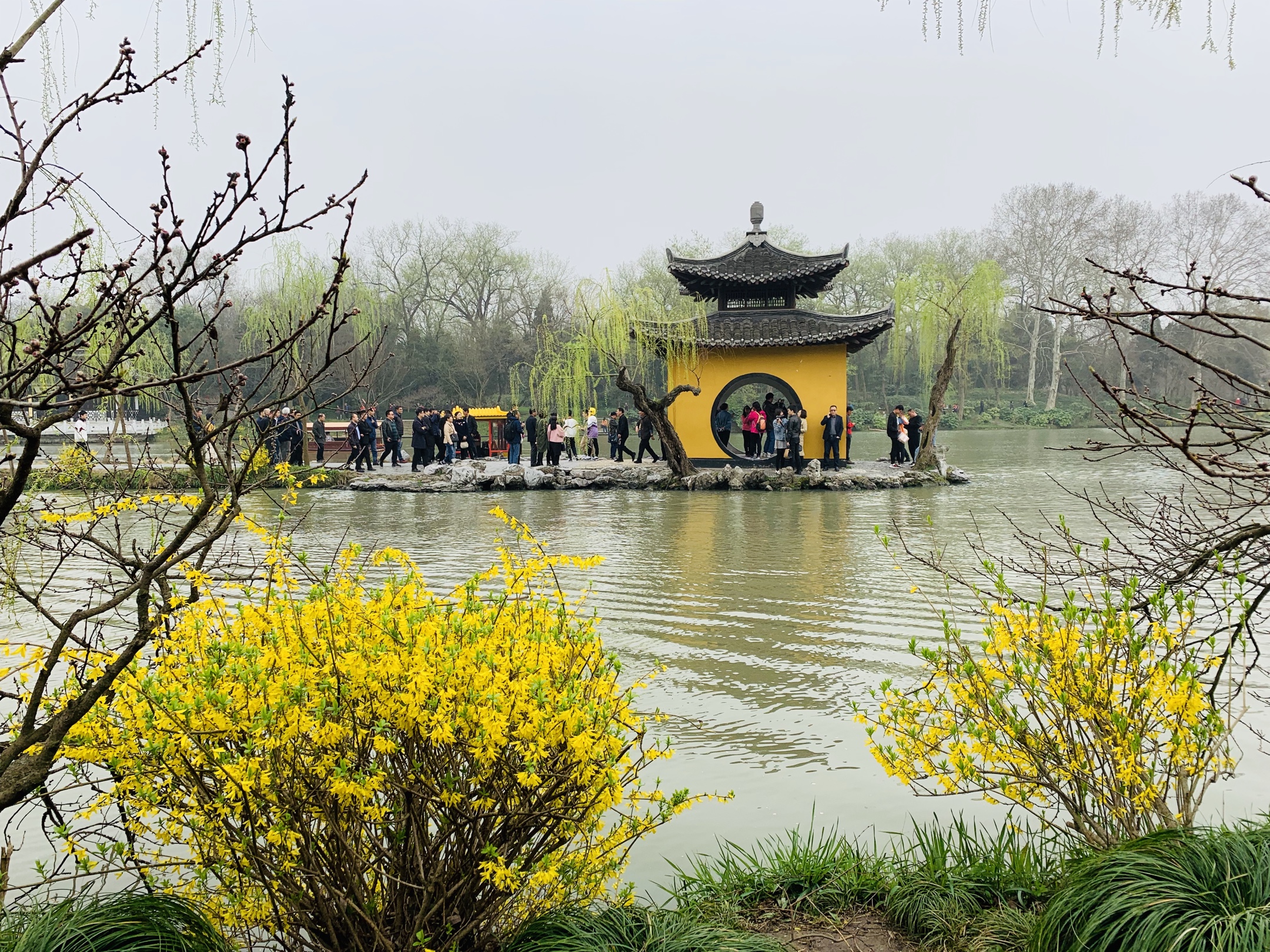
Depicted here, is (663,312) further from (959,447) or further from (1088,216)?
(1088,216)

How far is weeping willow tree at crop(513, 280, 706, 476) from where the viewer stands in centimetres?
1998

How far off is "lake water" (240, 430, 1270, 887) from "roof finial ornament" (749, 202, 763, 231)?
8791 mm

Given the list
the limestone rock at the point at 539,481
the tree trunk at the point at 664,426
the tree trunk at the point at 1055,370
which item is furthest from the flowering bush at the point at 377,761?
the tree trunk at the point at 1055,370

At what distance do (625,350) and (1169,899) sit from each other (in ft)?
63.8

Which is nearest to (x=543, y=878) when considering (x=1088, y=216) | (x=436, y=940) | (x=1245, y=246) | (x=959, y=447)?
(x=436, y=940)

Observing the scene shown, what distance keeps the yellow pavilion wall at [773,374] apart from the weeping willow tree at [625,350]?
40cm

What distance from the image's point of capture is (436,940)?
2844 mm

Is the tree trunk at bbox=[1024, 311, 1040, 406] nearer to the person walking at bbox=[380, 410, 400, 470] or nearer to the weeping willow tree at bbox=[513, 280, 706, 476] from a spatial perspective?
the weeping willow tree at bbox=[513, 280, 706, 476]

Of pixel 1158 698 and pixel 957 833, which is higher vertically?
pixel 1158 698

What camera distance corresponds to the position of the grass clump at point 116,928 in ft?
8.30

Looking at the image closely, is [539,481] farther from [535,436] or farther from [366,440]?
[366,440]

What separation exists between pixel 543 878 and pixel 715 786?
2.10m

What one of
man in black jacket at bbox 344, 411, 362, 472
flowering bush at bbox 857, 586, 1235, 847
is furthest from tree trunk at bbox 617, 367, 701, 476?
flowering bush at bbox 857, 586, 1235, 847

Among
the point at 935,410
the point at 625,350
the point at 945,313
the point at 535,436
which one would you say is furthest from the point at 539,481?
the point at 945,313
